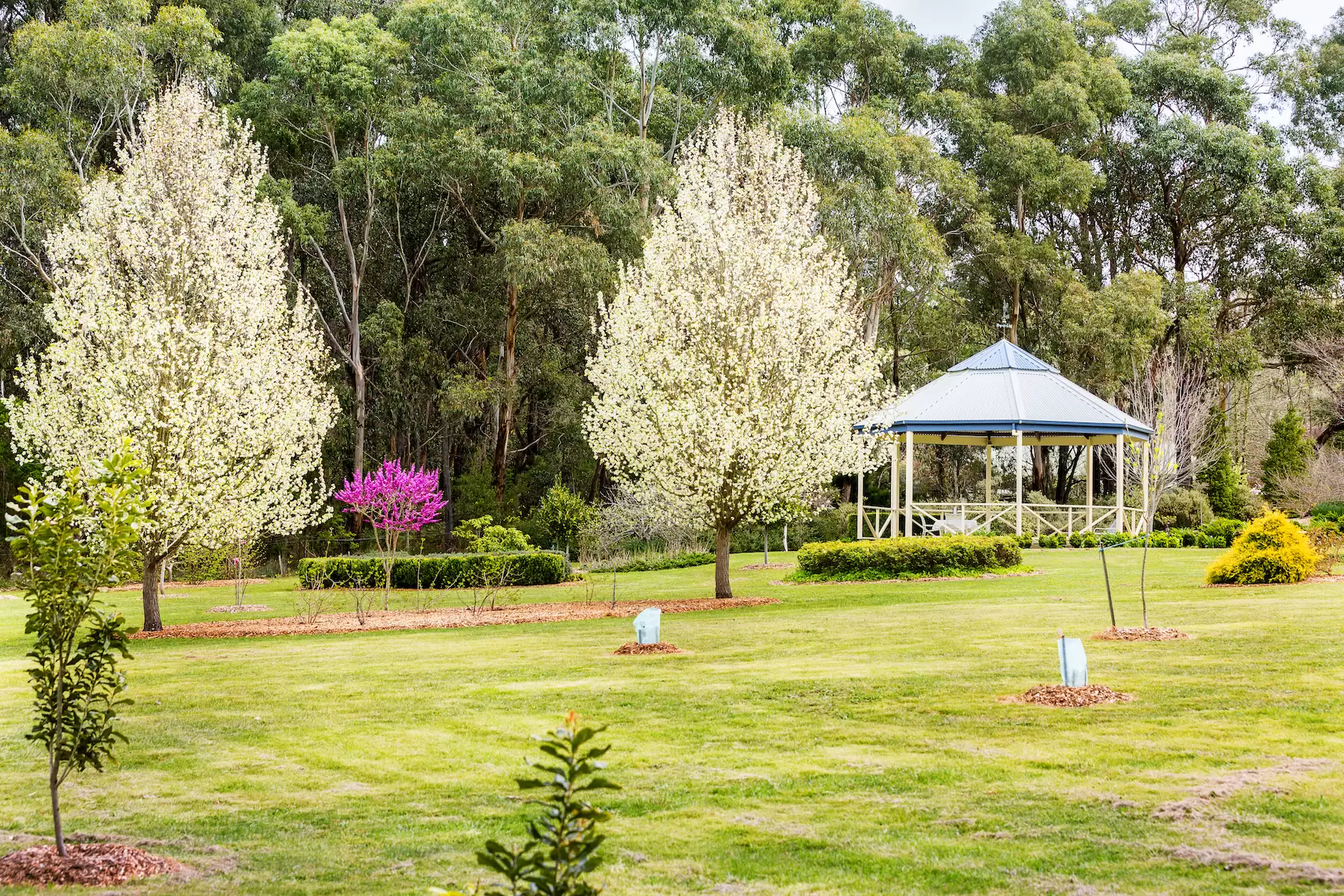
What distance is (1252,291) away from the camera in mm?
40312

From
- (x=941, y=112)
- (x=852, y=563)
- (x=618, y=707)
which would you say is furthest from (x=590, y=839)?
(x=941, y=112)

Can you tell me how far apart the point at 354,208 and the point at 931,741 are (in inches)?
1301

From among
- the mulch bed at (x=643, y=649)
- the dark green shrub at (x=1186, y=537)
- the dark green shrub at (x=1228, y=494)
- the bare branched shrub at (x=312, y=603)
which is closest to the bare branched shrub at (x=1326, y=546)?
the dark green shrub at (x=1186, y=537)

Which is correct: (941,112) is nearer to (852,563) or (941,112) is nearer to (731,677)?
(852,563)

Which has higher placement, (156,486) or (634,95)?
(634,95)

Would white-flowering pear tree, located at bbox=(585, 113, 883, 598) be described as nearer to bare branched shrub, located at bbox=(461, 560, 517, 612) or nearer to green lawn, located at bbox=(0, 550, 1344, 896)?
bare branched shrub, located at bbox=(461, 560, 517, 612)

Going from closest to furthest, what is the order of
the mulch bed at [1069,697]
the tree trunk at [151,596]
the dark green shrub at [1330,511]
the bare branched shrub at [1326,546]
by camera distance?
the mulch bed at [1069,697] → the tree trunk at [151,596] → the bare branched shrub at [1326,546] → the dark green shrub at [1330,511]

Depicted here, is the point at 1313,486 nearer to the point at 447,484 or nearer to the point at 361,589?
the point at 447,484

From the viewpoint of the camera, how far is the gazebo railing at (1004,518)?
27844mm

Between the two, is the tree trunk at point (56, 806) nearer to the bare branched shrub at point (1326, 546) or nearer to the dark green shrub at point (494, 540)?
the bare branched shrub at point (1326, 546)

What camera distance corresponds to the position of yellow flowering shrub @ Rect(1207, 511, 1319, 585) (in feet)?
57.1

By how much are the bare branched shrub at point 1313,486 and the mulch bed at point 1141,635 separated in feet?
74.9

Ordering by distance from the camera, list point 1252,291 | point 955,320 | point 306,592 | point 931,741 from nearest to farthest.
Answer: point 931,741 → point 306,592 → point 1252,291 → point 955,320

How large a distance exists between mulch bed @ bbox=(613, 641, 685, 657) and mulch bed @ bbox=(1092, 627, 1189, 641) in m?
4.42
